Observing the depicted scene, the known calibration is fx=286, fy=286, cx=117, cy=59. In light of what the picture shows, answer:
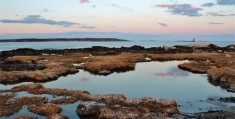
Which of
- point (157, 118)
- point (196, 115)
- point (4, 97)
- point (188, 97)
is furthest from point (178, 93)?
point (4, 97)

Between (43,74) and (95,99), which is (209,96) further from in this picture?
(43,74)

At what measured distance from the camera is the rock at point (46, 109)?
31.4 m

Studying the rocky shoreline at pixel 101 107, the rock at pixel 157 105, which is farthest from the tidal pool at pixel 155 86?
the rocky shoreline at pixel 101 107

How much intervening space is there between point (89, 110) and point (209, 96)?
65.3ft

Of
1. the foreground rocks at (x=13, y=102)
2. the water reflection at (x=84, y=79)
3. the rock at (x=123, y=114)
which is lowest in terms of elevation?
the water reflection at (x=84, y=79)

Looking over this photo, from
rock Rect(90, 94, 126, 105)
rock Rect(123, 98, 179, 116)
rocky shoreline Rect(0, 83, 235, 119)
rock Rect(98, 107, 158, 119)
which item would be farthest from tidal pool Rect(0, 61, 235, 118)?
rock Rect(98, 107, 158, 119)

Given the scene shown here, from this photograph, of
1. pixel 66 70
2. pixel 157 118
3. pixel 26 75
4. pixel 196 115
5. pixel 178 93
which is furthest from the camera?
pixel 66 70

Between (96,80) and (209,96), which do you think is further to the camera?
(96,80)

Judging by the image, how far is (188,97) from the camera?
135 ft

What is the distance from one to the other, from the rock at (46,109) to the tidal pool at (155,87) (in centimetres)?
91

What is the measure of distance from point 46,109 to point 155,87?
2289cm

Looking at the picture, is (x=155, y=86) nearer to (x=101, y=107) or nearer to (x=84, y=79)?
(x=84, y=79)

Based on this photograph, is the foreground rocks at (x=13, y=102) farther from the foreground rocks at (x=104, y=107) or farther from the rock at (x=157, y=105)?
the rock at (x=157, y=105)

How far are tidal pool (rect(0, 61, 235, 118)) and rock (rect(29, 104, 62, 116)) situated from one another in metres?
0.91
